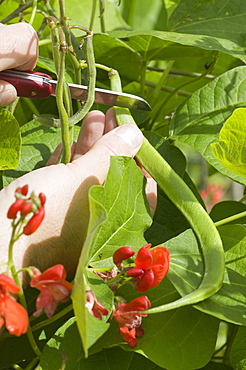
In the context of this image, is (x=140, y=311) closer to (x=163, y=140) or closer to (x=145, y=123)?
(x=163, y=140)

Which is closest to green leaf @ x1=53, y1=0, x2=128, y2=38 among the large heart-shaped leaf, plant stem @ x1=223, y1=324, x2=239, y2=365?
the large heart-shaped leaf

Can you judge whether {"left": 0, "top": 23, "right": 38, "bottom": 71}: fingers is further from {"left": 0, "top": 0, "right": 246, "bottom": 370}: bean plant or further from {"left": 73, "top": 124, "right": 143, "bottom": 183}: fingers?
{"left": 73, "top": 124, "right": 143, "bottom": 183}: fingers

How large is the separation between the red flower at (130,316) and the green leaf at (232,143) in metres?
0.22

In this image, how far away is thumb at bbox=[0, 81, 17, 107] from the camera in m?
0.77

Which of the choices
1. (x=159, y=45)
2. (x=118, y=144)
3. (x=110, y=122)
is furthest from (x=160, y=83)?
(x=118, y=144)

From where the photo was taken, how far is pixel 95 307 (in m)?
0.53

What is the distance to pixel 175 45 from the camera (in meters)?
0.98

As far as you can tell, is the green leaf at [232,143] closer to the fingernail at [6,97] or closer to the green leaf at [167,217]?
the green leaf at [167,217]

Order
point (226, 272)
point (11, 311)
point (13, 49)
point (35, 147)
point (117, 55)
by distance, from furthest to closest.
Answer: point (117, 55), point (35, 147), point (13, 49), point (226, 272), point (11, 311)

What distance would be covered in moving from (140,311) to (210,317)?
13 cm

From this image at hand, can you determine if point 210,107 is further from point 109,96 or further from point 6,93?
point 6,93

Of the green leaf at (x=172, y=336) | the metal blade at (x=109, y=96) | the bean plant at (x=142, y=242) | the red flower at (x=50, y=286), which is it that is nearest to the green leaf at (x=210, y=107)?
the bean plant at (x=142, y=242)

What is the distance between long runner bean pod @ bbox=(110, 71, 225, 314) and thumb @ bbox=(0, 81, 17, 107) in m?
0.17

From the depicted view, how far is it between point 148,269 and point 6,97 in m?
0.38
